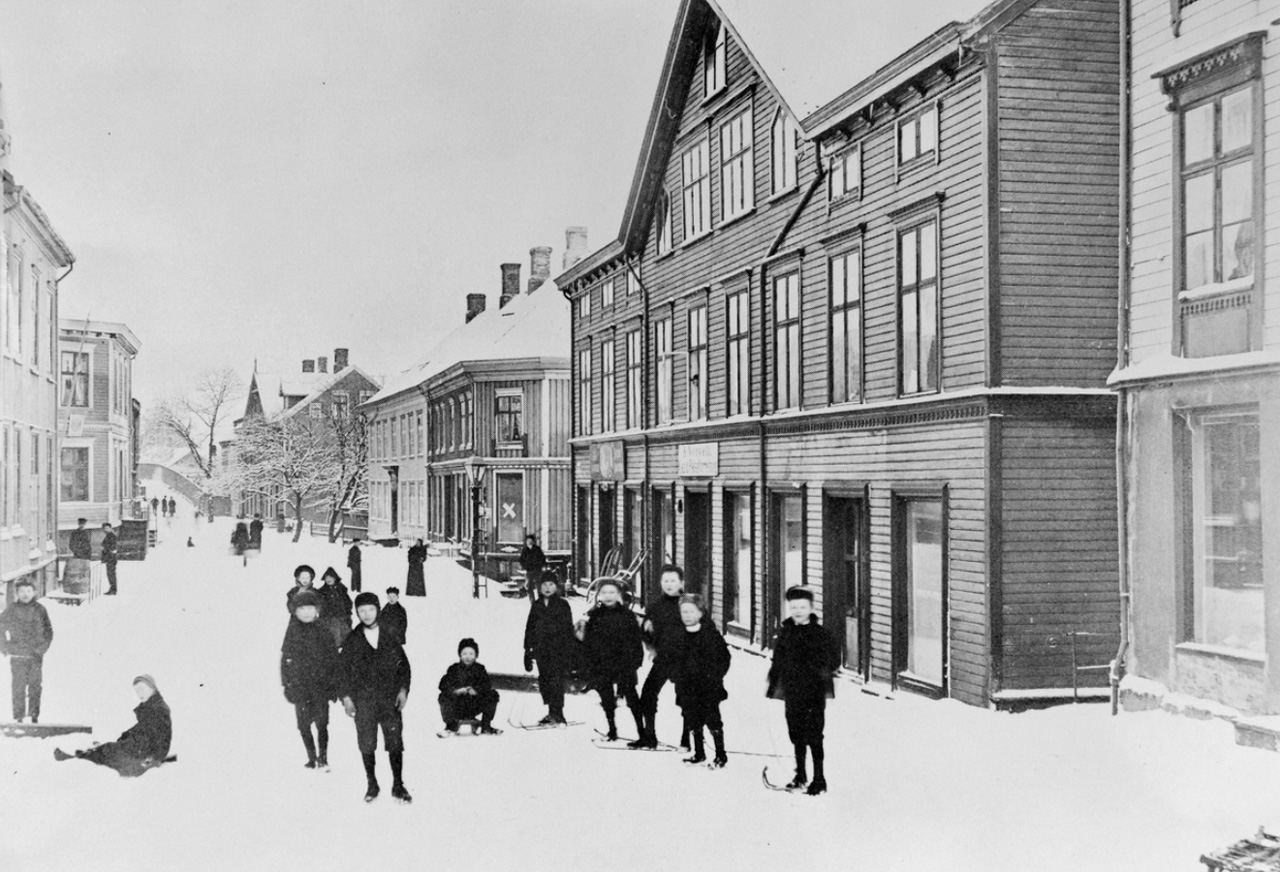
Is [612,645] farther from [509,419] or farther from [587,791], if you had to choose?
[509,419]

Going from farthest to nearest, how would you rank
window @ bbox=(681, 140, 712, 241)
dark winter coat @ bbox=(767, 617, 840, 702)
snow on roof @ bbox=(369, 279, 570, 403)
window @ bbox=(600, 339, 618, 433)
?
snow on roof @ bbox=(369, 279, 570, 403), window @ bbox=(600, 339, 618, 433), window @ bbox=(681, 140, 712, 241), dark winter coat @ bbox=(767, 617, 840, 702)

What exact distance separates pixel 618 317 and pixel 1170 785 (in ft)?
55.1

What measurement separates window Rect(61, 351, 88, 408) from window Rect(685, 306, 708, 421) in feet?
34.3

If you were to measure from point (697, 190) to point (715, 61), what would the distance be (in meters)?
2.10

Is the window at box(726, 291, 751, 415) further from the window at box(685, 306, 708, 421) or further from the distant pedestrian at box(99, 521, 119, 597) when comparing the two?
the distant pedestrian at box(99, 521, 119, 597)

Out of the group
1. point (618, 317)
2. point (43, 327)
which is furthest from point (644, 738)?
point (618, 317)

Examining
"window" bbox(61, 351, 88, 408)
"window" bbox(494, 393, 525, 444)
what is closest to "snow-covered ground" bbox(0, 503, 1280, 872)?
"window" bbox(61, 351, 88, 408)

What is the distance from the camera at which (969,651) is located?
40.4ft

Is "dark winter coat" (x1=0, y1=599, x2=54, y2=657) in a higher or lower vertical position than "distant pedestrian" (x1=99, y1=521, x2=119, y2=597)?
lower

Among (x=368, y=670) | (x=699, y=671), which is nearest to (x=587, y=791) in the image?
(x=699, y=671)

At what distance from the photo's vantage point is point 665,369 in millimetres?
21672

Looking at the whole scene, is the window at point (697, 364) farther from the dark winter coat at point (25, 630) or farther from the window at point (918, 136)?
the dark winter coat at point (25, 630)

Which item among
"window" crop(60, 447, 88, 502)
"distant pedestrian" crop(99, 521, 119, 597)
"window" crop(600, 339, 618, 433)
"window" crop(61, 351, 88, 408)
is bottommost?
"distant pedestrian" crop(99, 521, 119, 597)

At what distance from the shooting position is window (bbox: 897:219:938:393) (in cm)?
1327
